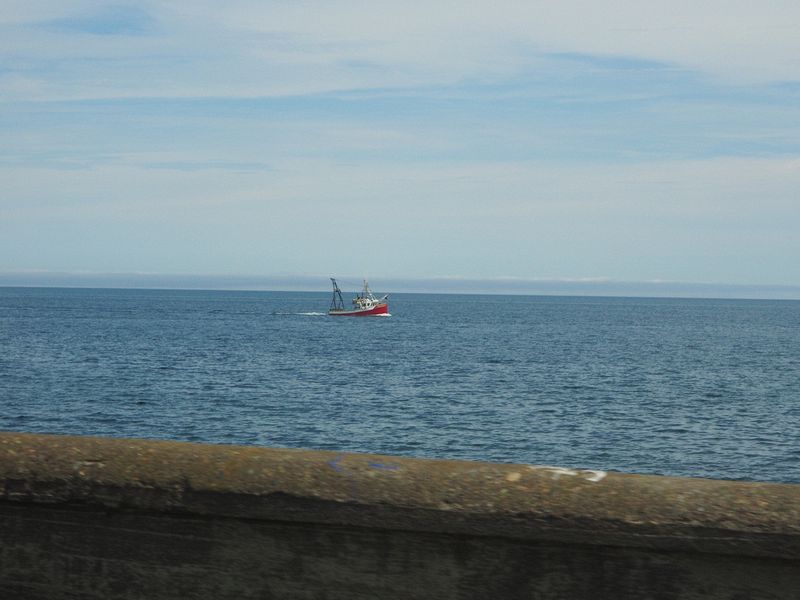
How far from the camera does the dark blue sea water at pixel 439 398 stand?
102 feet

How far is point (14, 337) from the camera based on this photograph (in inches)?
3305

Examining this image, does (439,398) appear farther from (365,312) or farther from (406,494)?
(365,312)

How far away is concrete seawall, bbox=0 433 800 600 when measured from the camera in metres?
2.27

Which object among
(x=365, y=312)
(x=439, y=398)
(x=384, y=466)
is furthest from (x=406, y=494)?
(x=365, y=312)

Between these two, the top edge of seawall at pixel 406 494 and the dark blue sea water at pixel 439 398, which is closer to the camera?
the top edge of seawall at pixel 406 494

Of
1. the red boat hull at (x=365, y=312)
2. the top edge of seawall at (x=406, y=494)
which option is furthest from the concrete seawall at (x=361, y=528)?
the red boat hull at (x=365, y=312)

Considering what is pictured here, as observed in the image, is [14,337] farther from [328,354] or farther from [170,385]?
[170,385]

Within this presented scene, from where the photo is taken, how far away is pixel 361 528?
8.07 feet

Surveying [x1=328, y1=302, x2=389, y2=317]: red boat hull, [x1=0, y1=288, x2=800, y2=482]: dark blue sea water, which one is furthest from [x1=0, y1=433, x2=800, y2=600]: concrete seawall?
[x1=328, y1=302, x2=389, y2=317]: red boat hull

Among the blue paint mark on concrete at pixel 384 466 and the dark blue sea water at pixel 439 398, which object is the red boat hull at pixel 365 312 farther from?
the blue paint mark on concrete at pixel 384 466

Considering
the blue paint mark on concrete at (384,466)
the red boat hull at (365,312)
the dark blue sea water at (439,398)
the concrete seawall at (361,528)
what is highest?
the blue paint mark on concrete at (384,466)

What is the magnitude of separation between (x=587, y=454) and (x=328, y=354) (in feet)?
147

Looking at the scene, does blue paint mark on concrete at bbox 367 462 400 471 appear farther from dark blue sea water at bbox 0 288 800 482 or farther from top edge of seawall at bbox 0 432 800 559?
dark blue sea water at bbox 0 288 800 482

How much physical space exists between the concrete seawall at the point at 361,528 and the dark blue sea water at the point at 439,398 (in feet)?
83.7
